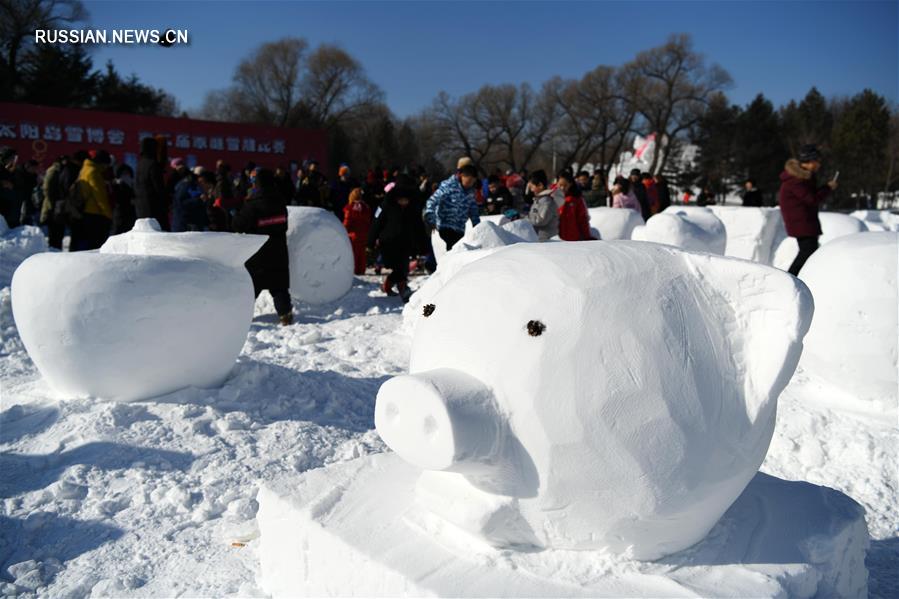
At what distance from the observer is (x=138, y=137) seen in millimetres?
17641

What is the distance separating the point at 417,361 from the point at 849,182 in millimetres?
38452

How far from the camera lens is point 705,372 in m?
2.02

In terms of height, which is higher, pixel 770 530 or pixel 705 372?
pixel 705 372

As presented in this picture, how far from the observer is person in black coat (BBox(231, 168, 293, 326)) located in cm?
732

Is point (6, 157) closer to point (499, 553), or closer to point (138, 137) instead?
point (138, 137)

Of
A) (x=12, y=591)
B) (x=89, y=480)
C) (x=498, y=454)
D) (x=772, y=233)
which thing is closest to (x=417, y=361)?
(x=498, y=454)

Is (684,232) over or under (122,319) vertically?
over

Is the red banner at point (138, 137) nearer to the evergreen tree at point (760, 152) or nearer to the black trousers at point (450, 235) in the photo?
the black trousers at point (450, 235)

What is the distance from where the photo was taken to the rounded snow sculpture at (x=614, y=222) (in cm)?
989

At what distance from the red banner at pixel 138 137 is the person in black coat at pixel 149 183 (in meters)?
10.4

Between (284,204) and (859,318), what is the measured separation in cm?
569

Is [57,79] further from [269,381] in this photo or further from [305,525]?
[305,525]

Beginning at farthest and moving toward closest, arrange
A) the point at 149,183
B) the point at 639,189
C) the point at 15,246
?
the point at 639,189 → the point at 15,246 → the point at 149,183

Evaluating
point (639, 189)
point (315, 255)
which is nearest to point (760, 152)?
point (639, 189)
